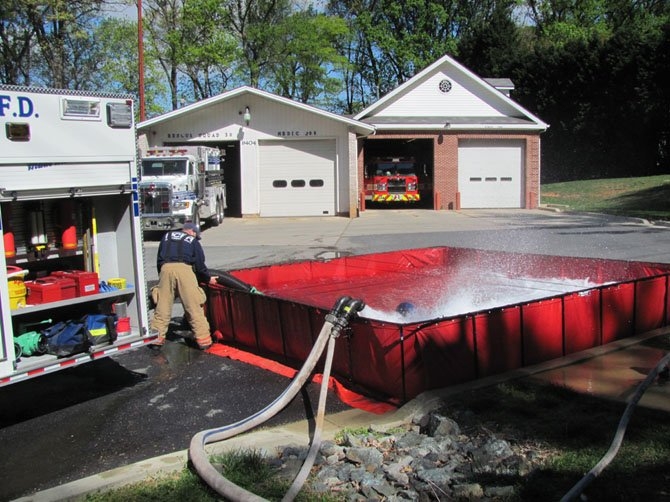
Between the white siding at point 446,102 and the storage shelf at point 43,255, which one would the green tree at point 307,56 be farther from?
the storage shelf at point 43,255

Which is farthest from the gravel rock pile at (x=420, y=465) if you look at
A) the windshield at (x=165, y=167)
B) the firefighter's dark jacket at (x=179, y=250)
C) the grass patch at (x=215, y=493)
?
the windshield at (x=165, y=167)

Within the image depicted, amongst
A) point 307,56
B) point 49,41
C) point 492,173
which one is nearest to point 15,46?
point 49,41

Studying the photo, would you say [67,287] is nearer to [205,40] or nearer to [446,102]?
[446,102]

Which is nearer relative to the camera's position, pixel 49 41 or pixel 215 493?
pixel 215 493

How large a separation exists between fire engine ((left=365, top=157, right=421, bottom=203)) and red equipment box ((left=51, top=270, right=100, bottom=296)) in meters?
23.8

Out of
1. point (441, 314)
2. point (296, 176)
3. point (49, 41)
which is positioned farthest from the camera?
point (49, 41)

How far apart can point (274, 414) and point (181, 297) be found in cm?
308

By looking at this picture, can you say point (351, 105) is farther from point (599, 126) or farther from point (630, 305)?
point (630, 305)

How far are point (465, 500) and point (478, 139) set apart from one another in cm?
2679

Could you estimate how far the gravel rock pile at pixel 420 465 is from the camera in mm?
4191

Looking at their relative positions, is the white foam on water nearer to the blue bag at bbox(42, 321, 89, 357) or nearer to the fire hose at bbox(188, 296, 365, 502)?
the fire hose at bbox(188, 296, 365, 502)

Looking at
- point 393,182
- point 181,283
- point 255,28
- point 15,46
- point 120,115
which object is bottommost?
point 181,283

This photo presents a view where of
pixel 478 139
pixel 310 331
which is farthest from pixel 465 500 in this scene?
Result: pixel 478 139

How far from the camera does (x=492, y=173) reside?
29875 mm
